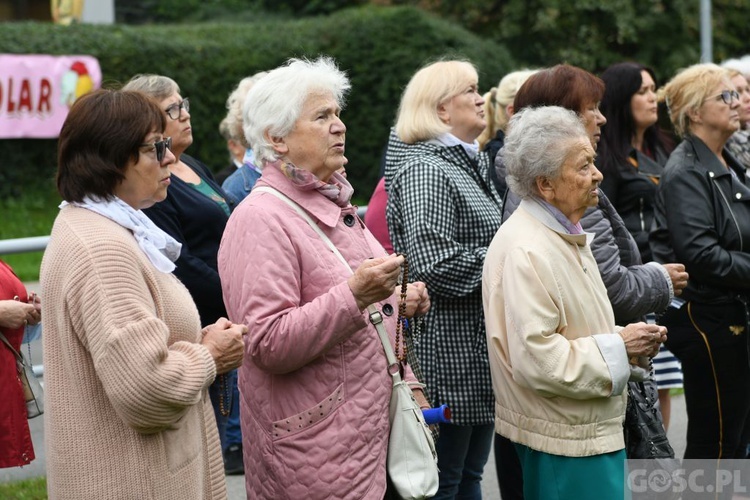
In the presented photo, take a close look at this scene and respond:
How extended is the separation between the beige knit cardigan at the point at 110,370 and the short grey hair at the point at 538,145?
1.45 metres

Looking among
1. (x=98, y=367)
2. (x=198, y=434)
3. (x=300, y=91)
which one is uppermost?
(x=300, y=91)

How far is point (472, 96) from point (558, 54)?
17.5 meters

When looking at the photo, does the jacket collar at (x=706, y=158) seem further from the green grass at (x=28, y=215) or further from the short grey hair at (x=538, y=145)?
the green grass at (x=28, y=215)

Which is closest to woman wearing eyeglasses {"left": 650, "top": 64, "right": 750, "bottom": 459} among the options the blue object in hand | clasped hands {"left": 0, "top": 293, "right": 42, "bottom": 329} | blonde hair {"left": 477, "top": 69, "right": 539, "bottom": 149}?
blonde hair {"left": 477, "top": 69, "right": 539, "bottom": 149}

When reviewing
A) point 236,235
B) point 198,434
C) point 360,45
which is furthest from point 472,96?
point 360,45

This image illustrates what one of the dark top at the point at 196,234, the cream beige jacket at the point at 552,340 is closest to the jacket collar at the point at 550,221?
the cream beige jacket at the point at 552,340

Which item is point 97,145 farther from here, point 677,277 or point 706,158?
point 706,158

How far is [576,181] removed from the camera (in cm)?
397

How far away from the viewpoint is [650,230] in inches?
231

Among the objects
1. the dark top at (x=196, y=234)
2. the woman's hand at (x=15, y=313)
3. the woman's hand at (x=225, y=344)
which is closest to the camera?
the woman's hand at (x=225, y=344)

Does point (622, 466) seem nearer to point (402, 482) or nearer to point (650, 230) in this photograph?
point (402, 482)

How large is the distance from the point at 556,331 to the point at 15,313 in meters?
1.89

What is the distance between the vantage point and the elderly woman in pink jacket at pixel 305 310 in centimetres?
347

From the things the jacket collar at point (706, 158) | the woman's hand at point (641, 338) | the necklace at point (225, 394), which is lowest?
the necklace at point (225, 394)
